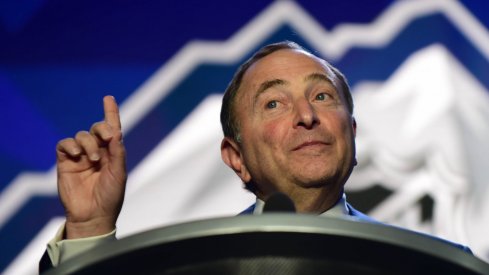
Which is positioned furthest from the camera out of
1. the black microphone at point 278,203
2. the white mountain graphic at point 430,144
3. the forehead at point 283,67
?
the white mountain graphic at point 430,144

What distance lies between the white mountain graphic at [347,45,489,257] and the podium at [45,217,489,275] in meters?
1.39

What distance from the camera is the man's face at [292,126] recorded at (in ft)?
3.74

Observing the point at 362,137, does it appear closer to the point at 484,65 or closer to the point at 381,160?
the point at 381,160

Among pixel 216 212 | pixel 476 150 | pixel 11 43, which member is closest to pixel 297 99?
pixel 216 212

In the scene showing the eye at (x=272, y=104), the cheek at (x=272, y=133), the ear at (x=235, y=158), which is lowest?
the ear at (x=235, y=158)

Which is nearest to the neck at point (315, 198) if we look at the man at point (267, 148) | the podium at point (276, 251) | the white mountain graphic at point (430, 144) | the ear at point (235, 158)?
the man at point (267, 148)

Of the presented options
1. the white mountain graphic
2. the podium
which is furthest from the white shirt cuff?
the white mountain graphic

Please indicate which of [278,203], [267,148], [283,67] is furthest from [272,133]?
[278,203]

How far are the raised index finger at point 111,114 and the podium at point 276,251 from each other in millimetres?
500

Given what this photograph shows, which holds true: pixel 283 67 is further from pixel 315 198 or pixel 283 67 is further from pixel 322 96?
pixel 315 198

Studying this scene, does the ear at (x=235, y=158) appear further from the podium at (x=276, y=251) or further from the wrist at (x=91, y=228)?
the podium at (x=276, y=251)

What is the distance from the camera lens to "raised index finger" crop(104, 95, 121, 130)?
35.1 inches

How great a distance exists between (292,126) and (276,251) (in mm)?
758

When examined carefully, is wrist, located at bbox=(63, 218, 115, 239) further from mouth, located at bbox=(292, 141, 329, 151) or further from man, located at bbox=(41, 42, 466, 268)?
mouth, located at bbox=(292, 141, 329, 151)
